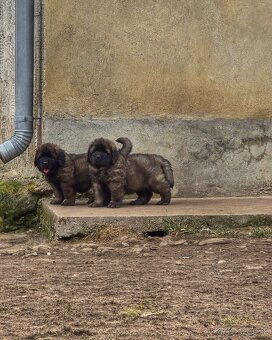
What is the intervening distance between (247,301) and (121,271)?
1.45 meters

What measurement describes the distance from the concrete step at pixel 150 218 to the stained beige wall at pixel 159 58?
1.54 metres

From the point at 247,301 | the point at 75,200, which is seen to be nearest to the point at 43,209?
the point at 75,200

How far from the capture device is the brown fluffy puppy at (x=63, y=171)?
31.6 ft

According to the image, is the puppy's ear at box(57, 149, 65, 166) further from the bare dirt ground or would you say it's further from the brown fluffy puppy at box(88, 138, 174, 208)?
the bare dirt ground

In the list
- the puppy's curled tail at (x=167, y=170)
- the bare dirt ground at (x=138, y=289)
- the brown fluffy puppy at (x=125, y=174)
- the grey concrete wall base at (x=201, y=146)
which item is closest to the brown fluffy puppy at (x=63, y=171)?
the brown fluffy puppy at (x=125, y=174)

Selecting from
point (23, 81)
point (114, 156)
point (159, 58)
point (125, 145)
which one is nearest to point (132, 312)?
point (114, 156)

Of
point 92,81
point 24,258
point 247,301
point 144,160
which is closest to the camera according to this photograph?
point 247,301

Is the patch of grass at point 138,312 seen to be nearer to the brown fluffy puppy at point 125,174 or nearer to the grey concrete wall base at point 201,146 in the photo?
the brown fluffy puppy at point 125,174

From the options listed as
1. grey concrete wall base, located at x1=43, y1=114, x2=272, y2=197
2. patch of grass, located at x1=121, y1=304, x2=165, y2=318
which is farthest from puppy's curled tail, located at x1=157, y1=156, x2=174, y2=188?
patch of grass, located at x1=121, y1=304, x2=165, y2=318

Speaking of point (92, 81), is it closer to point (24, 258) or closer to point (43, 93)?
point (43, 93)

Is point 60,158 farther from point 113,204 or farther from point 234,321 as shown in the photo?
point 234,321

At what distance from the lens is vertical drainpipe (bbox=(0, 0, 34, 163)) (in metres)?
10.2

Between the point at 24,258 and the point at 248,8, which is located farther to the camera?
the point at 248,8

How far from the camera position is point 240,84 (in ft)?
35.4
